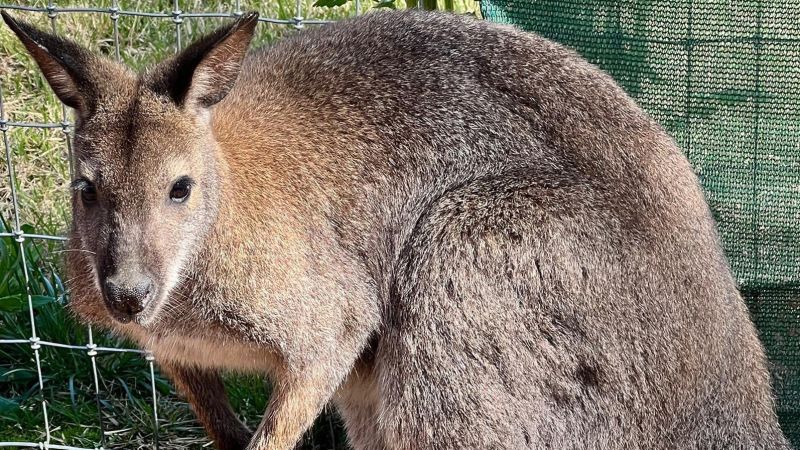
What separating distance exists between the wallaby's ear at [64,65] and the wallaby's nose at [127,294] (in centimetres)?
58

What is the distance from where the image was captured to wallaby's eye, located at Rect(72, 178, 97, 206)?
3719 millimetres

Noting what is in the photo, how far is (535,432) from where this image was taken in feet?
12.7

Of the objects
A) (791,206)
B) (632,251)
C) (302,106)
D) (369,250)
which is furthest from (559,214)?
(791,206)

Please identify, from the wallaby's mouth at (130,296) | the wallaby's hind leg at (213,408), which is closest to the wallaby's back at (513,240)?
the wallaby's hind leg at (213,408)

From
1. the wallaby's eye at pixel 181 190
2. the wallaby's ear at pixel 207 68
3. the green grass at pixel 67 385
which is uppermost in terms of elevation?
the wallaby's ear at pixel 207 68

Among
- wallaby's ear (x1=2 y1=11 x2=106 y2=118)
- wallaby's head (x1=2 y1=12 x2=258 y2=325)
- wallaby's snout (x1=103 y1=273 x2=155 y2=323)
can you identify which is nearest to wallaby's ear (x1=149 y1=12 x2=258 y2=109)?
wallaby's head (x1=2 y1=12 x2=258 y2=325)

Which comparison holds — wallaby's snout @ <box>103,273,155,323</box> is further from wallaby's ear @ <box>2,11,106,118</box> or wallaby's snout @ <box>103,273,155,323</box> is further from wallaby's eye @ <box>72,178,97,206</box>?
wallaby's ear @ <box>2,11,106,118</box>

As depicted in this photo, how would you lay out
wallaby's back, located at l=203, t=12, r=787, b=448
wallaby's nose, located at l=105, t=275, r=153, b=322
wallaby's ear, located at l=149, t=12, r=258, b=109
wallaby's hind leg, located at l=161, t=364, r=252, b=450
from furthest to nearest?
wallaby's hind leg, located at l=161, t=364, r=252, b=450 → wallaby's back, located at l=203, t=12, r=787, b=448 → wallaby's ear, located at l=149, t=12, r=258, b=109 → wallaby's nose, located at l=105, t=275, r=153, b=322

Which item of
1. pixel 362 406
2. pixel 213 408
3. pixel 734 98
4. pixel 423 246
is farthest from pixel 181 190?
pixel 734 98

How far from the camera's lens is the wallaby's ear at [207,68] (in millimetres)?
3670

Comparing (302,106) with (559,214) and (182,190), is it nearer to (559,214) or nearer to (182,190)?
(182,190)

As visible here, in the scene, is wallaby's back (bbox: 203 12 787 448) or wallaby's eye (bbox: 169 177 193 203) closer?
wallaby's eye (bbox: 169 177 193 203)

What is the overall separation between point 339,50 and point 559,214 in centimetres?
101

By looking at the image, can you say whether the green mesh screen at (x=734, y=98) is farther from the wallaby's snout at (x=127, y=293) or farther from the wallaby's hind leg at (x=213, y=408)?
the wallaby's snout at (x=127, y=293)
